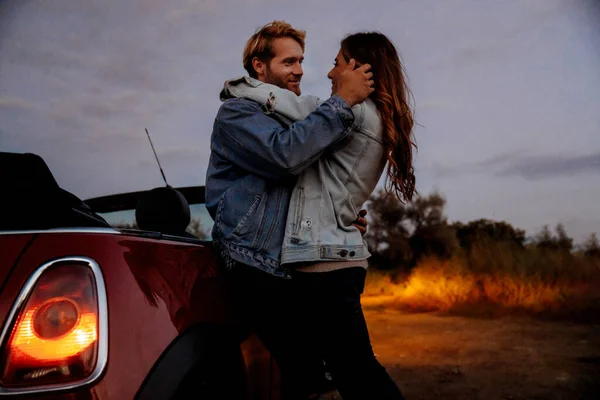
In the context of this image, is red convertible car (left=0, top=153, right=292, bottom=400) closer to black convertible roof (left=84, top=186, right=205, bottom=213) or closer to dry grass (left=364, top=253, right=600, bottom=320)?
black convertible roof (left=84, top=186, right=205, bottom=213)

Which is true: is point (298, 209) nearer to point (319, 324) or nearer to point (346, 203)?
point (346, 203)

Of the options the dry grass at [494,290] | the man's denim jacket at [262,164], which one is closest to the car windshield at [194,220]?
the man's denim jacket at [262,164]

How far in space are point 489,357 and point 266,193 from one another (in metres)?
4.91

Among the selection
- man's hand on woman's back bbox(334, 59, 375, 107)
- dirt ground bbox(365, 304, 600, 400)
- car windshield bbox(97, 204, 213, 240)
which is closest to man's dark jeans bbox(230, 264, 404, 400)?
man's hand on woman's back bbox(334, 59, 375, 107)

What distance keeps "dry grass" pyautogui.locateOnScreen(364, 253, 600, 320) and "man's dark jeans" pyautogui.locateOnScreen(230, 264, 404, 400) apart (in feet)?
22.2

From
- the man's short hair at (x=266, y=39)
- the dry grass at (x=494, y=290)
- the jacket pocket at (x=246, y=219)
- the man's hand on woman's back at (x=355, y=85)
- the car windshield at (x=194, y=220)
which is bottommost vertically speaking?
the dry grass at (x=494, y=290)

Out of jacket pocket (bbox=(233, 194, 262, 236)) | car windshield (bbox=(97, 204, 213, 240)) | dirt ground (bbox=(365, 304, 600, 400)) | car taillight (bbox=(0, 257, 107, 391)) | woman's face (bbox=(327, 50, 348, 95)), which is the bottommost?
dirt ground (bbox=(365, 304, 600, 400))

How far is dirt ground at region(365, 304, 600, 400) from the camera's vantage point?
193 inches

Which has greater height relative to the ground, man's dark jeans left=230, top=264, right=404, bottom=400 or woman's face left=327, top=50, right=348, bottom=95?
woman's face left=327, top=50, right=348, bottom=95

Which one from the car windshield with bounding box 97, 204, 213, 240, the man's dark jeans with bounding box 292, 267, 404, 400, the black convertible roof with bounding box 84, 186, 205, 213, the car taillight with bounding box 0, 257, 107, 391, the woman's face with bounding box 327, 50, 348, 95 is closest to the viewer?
the car taillight with bounding box 0, 257, 107, 391

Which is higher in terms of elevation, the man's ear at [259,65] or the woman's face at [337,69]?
the man's ear at [259,65]

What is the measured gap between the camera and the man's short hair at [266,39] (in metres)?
2.30

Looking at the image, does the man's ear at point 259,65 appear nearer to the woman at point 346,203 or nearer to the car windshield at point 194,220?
the woman at point 346,203

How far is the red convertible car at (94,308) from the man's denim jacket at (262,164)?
0.16 m
